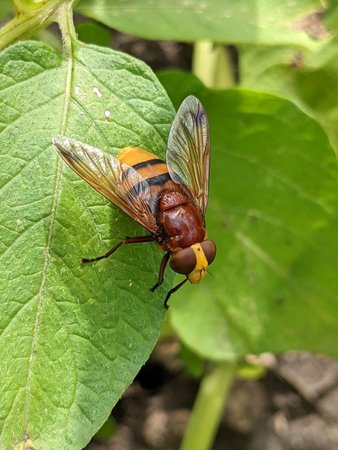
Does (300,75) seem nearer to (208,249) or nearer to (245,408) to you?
(208,249)

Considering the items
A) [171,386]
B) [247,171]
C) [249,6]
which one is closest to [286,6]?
[249,6]

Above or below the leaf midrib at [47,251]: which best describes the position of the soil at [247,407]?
below

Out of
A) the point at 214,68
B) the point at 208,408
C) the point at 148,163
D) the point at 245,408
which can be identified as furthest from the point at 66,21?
the point at 245,408

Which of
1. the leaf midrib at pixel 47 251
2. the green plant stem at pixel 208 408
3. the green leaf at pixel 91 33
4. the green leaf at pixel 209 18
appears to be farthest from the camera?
the green plant stem at pixel 208 408

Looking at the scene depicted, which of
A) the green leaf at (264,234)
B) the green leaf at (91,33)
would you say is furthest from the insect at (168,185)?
the green leaf at (91,33)

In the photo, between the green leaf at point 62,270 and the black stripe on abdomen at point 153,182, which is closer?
the green leaf at point 62,270

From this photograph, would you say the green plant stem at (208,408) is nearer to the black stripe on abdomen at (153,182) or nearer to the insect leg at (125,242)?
the black stripe on abdomen at (153,182)

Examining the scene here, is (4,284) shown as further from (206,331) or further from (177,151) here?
(206,331)
